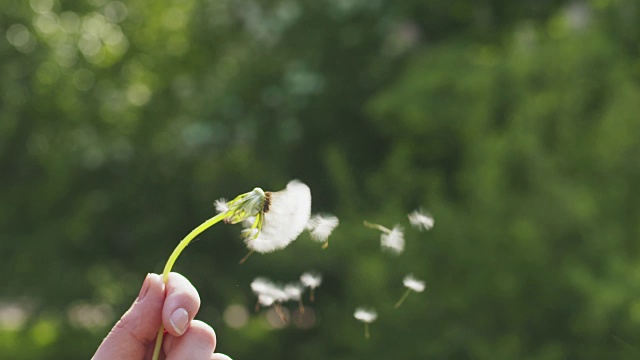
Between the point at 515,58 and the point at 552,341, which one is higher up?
the point at 515,58

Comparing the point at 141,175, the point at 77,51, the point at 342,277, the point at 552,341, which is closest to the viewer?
the point at 552,341

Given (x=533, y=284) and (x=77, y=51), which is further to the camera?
(x=77, y=51)

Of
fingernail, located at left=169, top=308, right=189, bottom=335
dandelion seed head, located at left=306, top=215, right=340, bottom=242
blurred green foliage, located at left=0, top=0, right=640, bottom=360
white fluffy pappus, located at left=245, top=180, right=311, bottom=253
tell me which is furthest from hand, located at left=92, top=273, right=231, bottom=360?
blurred green foliage, located at left=0, top=0, right=640, bottom=360

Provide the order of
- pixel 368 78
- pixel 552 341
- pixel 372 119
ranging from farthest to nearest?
pixel 368 78, pixel 372 119, pixel 552 341

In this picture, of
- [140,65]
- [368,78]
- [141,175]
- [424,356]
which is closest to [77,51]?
[140,65]

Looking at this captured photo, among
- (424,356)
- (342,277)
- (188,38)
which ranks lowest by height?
(424,356)

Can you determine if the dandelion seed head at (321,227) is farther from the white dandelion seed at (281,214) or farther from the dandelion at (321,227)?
the white dandelion seed at (281,214)

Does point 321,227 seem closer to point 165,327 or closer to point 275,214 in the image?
point 275,214

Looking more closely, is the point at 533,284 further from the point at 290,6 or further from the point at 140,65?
the point at 140,65
